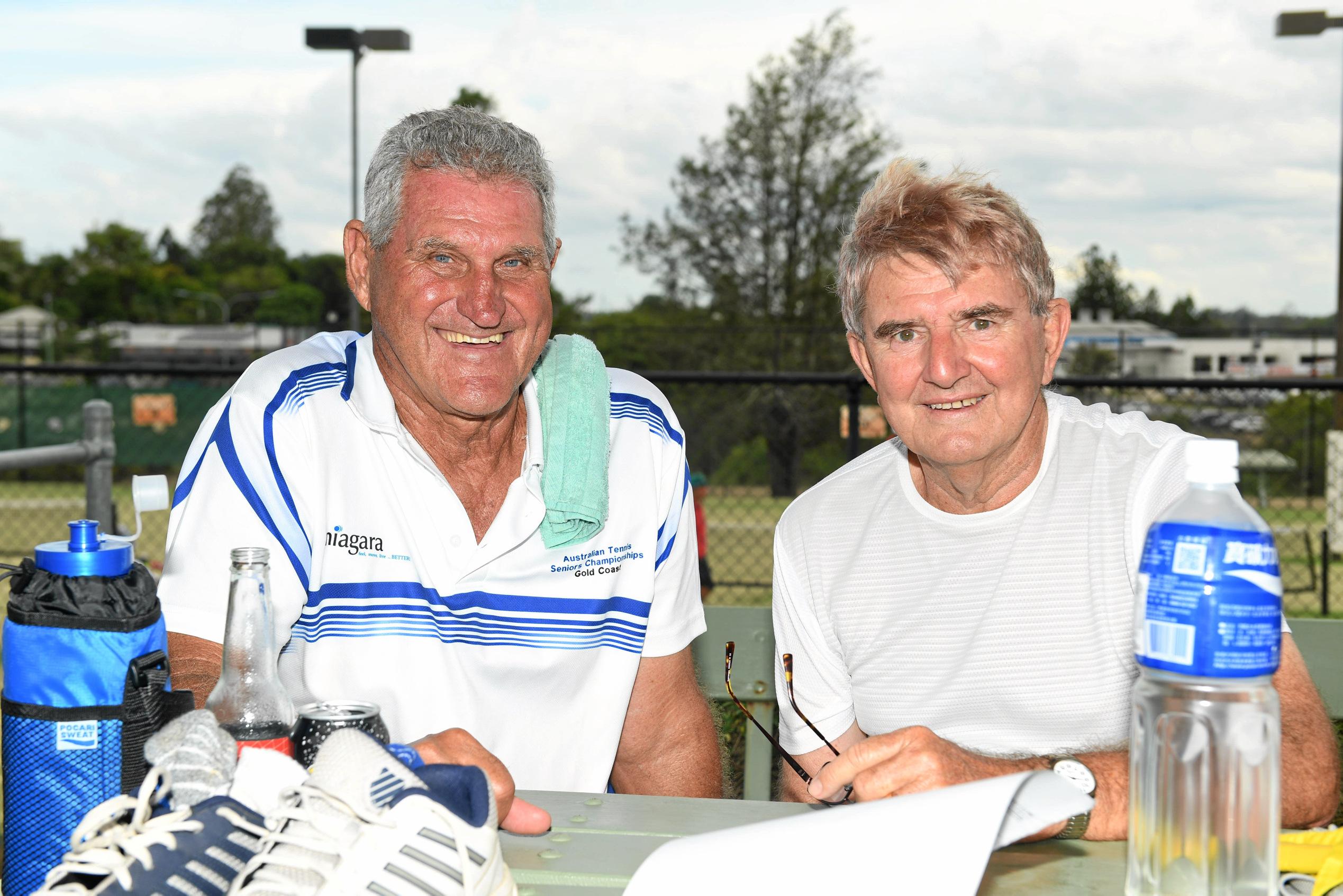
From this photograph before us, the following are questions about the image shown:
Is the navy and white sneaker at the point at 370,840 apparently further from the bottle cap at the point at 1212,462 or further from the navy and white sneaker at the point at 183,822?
the bottle cap at the point at 1212,462

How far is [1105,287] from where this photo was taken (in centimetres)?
2506

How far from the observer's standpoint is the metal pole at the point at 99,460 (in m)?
4.95

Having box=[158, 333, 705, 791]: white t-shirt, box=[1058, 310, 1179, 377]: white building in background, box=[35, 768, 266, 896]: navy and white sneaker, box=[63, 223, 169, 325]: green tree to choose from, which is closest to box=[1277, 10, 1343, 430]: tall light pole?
box=[1058, 310, 1179, 377]: white building in background

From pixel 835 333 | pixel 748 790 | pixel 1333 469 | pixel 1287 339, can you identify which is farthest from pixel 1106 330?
pixel 748 790

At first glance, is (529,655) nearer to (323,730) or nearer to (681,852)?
(323,730)

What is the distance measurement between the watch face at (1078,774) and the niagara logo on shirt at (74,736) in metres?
1.16

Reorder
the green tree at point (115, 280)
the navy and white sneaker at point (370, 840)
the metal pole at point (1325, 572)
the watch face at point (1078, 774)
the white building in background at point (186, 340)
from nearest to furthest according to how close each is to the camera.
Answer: the navy and white sneaker at point (370, 840), the watch face at point (1078, 774), the metal pole at point (1325, 572), the white building in background at point (186, 340), the green tree at point (115, 280)

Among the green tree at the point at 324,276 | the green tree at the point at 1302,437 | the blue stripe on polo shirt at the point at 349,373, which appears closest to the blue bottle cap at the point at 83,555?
the blue stripe on polo shirt at the point at 349,373

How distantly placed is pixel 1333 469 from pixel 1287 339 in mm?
17870

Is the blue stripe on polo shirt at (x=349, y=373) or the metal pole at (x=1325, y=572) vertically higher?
the blue stripe on polo shirt at (x=349, y=373)

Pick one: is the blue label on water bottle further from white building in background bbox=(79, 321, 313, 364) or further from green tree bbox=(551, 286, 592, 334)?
white building in background bbox=(79, 321, 313, 364)

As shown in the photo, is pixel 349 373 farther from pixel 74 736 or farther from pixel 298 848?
pixel 298 848

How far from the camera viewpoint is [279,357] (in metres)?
2.27

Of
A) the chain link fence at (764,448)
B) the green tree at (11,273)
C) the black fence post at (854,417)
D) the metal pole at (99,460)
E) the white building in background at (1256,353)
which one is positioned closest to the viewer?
the metal pole at (99,460)
